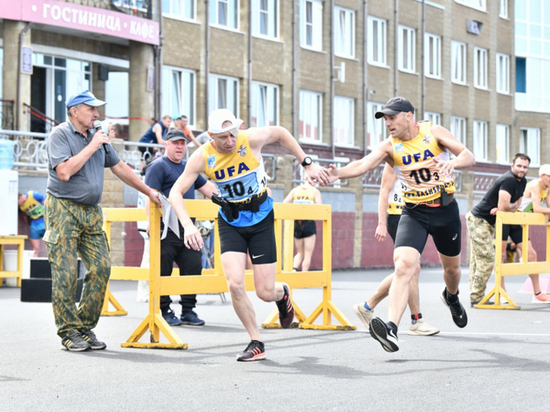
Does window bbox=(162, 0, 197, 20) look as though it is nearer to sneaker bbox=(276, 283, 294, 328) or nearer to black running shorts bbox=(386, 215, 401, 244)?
black running shorts bbox=(386, 215, 401, 244)

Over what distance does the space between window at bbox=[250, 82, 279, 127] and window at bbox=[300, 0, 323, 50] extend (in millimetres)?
2398

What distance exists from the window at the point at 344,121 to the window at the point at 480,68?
370 inches

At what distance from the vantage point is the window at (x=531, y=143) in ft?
163

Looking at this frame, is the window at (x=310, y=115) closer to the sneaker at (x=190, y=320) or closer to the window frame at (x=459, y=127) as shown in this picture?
the window frame at (x=459, y=127)

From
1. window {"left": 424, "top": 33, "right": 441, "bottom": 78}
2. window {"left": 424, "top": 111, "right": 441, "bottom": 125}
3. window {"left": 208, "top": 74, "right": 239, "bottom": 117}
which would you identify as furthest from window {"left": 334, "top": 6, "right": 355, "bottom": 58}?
window {"left": 208, "top": 74, "right": 239, "bottom": 117}

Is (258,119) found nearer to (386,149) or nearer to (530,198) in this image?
(530,198)

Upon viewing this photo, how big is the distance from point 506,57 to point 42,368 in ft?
141

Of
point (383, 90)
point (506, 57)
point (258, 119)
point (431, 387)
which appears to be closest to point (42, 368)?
point (431, 387)

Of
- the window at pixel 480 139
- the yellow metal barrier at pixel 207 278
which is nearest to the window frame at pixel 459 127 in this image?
the window at pixel 480 139

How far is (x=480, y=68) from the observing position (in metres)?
46.4

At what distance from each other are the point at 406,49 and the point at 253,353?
34.3 m

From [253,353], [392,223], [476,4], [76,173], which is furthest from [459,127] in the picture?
[253,353]

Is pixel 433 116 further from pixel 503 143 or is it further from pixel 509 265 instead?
pixel 509 265

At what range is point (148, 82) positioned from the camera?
2908 centimetres
